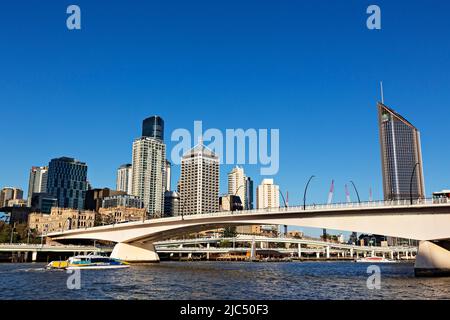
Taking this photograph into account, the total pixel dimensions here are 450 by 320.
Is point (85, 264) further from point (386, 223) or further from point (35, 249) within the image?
point (35, 249)

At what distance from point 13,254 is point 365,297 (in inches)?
5140

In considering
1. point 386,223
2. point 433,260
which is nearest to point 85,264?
point 386,223

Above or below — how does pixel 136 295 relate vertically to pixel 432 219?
below

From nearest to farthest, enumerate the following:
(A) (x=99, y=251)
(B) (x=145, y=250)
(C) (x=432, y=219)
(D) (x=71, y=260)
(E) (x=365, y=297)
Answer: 1. (E) (x=365, y=297)
2. (C) (x=432, y=219)
3. (D) (x=71, y=260)
4. (B) (x=145, y=250)
5. (A) (x=99, y=251)

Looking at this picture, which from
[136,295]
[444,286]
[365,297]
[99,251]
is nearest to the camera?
[365,297]

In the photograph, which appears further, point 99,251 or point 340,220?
point 99,251

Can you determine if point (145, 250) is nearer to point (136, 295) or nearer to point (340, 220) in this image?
point (340, 220)

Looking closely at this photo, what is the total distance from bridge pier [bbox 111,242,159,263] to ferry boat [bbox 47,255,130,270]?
17.3m

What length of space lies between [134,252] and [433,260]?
76.5 meters

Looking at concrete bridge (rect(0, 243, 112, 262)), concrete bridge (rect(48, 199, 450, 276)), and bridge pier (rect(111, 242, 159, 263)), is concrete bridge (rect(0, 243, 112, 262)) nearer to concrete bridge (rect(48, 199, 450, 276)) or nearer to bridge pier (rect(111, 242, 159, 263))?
bridge pier (rect(111, 242, 159, 263))

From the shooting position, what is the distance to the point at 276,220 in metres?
74.1

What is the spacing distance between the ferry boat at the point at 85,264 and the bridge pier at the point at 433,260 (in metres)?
57.5

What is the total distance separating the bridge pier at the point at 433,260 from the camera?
185ft

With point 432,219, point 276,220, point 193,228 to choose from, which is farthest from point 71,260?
point 432,219
